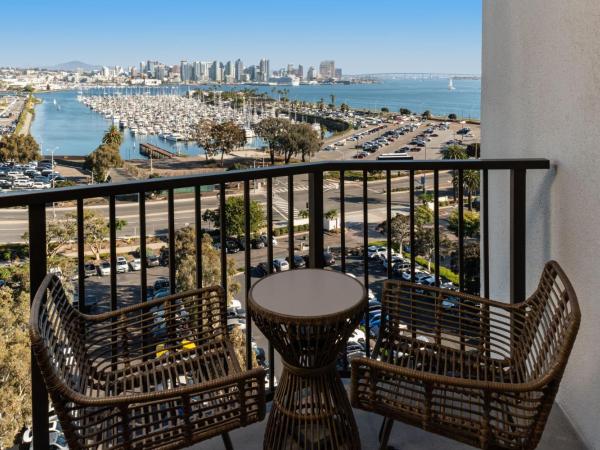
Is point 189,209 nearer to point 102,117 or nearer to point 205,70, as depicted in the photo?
point 102,117

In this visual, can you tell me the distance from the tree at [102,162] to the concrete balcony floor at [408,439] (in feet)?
117

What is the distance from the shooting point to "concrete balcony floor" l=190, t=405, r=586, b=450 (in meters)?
1.55

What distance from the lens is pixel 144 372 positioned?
Answer: 1.42m

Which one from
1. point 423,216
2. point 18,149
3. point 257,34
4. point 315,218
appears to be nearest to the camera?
point 315,218

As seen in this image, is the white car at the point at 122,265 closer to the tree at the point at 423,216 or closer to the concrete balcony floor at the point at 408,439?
the tree at the point at 423,216

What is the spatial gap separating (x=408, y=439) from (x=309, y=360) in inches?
23.6

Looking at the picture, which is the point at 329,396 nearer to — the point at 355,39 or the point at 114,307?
the point at 114,307

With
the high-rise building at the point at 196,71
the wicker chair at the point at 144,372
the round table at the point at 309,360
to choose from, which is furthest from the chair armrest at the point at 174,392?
the high-rise building at the point at 196,71

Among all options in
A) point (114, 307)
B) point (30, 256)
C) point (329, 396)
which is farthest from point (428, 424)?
point (30, 256)

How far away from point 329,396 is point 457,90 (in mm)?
84402

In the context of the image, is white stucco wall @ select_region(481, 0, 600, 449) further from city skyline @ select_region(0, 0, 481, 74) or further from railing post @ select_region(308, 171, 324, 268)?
city skyline @ select_region(0, 0, 481, 74)

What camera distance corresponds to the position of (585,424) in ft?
5.21

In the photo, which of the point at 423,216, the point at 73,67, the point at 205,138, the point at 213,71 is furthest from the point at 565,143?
the point at 73,67

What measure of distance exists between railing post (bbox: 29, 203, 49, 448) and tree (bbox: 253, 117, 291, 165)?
129ft
